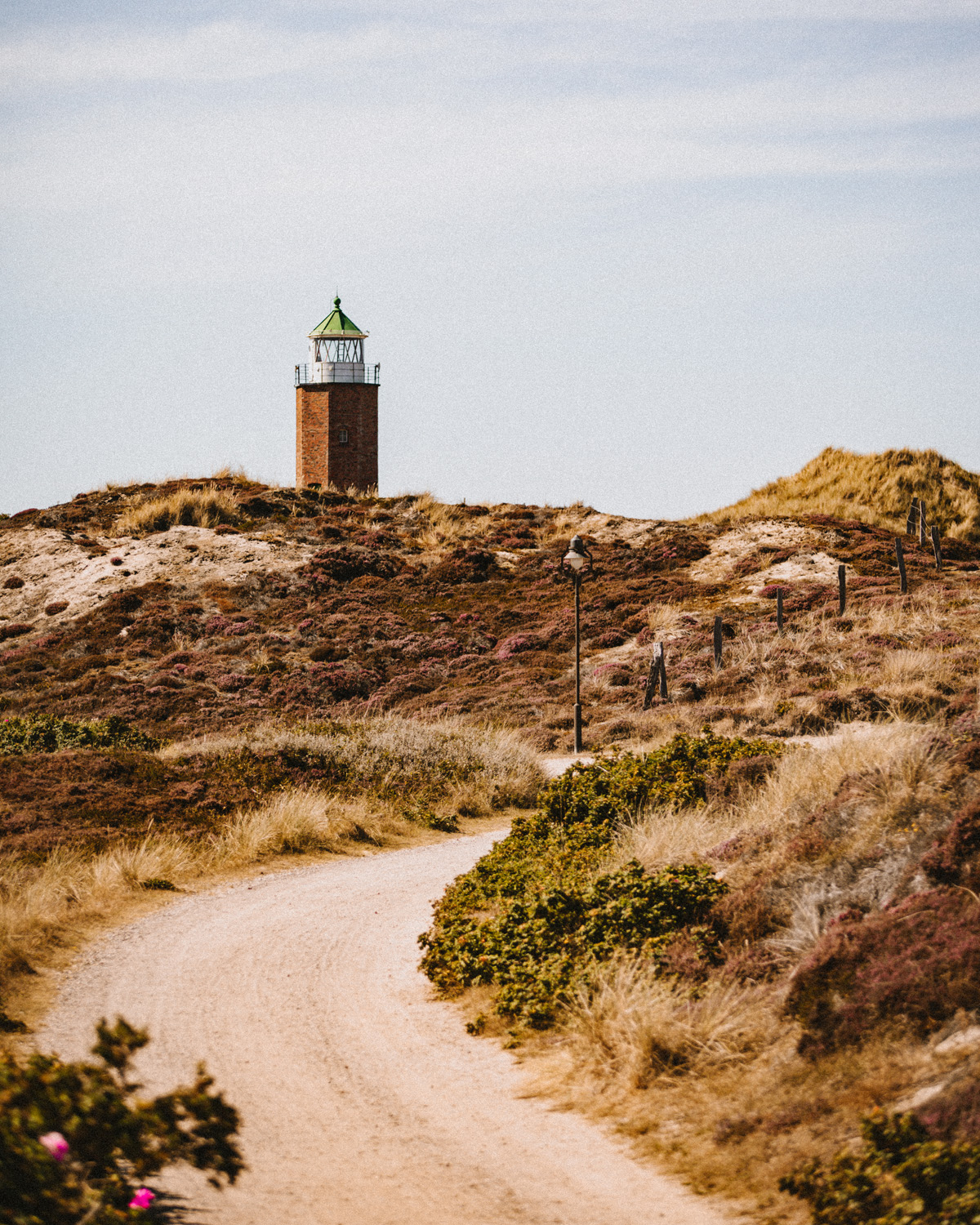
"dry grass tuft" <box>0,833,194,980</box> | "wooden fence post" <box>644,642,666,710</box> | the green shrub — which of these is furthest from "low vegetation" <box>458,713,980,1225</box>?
"wooden fence post" <box>644,642,666,710</box>

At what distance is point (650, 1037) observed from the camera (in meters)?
6.71

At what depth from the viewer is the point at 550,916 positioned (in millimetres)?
8797

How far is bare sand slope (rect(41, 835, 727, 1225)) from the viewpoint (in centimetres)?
548

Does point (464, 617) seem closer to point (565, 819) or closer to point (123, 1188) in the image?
point (565, 819)

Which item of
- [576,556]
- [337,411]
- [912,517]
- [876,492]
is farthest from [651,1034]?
[337,411]

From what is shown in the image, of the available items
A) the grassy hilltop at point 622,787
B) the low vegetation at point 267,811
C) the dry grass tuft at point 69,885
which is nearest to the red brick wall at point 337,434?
the grassy hilltop at point 622,787

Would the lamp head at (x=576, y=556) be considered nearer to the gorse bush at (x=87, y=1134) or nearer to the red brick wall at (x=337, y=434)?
the gorse bush at (x=87, y=1134)

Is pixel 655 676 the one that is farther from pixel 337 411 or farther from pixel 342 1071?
pixel 337 411

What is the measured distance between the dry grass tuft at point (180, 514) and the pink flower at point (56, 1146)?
4405 centimetres

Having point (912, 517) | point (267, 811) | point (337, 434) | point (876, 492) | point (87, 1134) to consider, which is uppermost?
point (337, 434)

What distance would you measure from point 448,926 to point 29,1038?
3.51 m

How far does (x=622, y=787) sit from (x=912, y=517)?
117ft

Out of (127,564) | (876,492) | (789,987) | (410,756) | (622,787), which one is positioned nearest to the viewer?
(789,987)

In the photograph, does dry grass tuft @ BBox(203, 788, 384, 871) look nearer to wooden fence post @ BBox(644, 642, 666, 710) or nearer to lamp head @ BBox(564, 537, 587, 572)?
lamp head @ BBox(564, 537, 587, 572)
